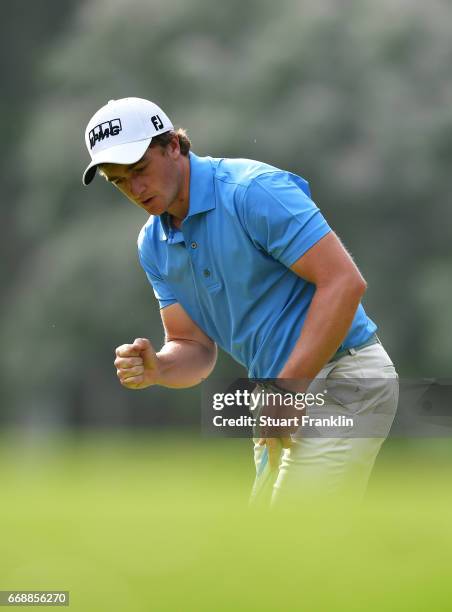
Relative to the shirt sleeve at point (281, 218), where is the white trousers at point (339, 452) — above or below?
below

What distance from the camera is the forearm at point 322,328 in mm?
4363

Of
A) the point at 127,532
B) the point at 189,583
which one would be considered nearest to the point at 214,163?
the point at 127,532

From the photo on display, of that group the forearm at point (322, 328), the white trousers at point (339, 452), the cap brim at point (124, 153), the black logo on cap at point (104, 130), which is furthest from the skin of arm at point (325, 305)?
the black logo on cap at point (104, 130)

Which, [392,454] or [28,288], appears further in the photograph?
[28,288]

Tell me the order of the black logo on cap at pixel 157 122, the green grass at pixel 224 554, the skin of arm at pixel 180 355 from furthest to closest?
the skin of arm at pixel 180 355
the black logo on cap at pixel 157 122
the green grass at pixel 224 554

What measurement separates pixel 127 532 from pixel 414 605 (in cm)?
79

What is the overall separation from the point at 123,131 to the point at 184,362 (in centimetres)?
92

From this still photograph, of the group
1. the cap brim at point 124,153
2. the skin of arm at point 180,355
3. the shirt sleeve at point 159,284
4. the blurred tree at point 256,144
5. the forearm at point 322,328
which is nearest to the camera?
the forearm at point 322,328

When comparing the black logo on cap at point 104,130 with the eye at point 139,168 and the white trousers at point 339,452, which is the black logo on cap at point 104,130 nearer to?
the eye at point 139,168

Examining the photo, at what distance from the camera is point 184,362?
16.8 feet

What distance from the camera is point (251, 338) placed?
479 cm

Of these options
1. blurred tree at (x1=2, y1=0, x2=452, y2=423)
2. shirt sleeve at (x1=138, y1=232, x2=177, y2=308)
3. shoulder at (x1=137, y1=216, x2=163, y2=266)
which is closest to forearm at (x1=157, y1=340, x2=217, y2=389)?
shirt sleeve at (x1=138, y1=232, x2=177, y2=308)

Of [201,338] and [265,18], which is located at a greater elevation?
[265,18]

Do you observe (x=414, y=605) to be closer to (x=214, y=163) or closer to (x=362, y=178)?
(x=214, y=163)
